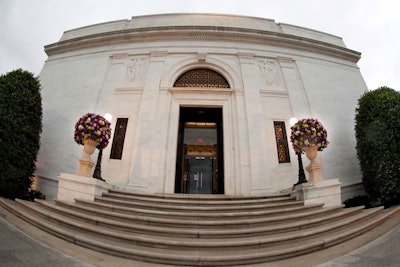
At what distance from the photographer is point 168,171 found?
7.50 meters

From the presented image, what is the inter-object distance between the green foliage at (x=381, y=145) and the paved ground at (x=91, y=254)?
234 centimetres

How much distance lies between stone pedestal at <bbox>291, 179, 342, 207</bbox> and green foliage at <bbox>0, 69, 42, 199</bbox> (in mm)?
7889

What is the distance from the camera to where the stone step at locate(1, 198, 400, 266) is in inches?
129

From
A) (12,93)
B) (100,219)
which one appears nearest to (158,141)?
(100,219)

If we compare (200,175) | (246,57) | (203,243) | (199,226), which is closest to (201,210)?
(199,226)

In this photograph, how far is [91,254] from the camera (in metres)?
3.39

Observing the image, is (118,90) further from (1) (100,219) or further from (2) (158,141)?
(1) (100,219)

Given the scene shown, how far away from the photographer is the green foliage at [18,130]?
5.84 meters

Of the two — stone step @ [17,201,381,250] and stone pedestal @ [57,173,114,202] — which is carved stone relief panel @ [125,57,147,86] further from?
stone step @ [17,201,381,250]

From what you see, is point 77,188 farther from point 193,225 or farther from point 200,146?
point 200,146

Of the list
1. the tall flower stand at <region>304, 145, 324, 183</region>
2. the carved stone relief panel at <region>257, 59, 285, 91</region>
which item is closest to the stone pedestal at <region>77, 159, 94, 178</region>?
the tall flower stand at <region>304, 145, 324, 183</region>

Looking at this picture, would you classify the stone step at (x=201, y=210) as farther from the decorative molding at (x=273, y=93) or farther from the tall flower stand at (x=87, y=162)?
the decorative molding at (x=273, y=93)

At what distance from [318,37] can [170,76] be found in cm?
837

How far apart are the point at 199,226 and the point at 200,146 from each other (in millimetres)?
6292
